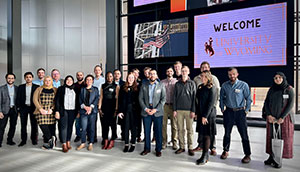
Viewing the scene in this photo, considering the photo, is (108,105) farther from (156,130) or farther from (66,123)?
(156,130)

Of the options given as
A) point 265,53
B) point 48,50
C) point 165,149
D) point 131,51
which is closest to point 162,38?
point 131,51

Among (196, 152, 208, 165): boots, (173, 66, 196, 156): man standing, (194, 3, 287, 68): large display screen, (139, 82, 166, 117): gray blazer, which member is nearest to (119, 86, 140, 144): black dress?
(139, 82, 166, 117): gray blazer

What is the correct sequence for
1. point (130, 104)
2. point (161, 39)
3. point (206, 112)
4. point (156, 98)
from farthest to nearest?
point (161, 39), point (130, 104), point (156, 98), point (206, 112)

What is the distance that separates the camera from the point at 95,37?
11.1 meters

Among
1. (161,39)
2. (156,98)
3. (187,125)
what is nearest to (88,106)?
(156,98)

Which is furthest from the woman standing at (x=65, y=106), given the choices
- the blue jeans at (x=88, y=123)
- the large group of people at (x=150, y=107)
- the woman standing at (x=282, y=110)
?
the woman standing at (x=282, y=110)

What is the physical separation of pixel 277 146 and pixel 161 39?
4923 mm

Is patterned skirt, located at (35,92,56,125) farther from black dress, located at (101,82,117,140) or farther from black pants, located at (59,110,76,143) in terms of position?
black dress, located at (101,82,117,140)

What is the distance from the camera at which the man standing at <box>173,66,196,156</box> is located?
3840 mm

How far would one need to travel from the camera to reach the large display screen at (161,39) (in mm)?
7008

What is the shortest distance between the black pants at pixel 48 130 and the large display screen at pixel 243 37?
14.3 feet

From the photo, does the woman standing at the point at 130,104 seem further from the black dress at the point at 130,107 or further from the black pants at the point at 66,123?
the black pants at the point at 66,123

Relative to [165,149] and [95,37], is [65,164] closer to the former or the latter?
[165,149]

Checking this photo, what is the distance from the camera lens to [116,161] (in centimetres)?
358
